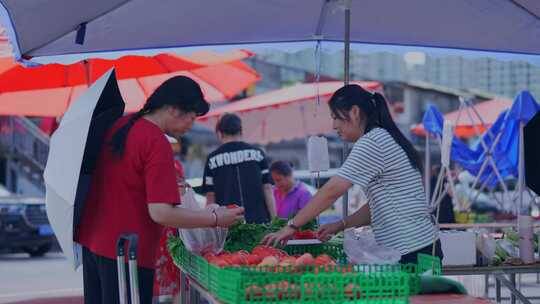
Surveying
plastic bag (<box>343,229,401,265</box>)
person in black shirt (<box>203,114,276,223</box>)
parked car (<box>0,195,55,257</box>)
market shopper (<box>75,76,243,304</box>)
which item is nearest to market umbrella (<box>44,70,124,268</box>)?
market shopper (<box>75,76,243,304</box>)

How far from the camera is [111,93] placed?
12.7 feet

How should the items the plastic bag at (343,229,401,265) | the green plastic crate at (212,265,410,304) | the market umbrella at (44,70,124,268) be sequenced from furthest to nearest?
the market umbrella at (44,70,124,268), the plastic bag at (343,229,401,265), the green plastic crate at (212,265,410,304)

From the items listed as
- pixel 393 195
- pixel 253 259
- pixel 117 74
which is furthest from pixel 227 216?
pixel 117 74

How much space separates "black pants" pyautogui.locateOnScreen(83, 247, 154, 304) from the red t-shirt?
0.04m

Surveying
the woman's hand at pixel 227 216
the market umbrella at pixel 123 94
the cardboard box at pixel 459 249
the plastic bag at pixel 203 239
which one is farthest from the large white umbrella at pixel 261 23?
the market umbrella at pixel 123 94

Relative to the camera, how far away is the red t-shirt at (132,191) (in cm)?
343

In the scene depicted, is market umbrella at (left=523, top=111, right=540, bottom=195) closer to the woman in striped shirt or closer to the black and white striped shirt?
the woman in striped shirt

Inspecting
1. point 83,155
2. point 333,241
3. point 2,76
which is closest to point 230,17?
point 333,241

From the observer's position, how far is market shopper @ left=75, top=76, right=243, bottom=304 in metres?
3.43

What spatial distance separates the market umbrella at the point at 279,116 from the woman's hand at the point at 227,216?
335 inches

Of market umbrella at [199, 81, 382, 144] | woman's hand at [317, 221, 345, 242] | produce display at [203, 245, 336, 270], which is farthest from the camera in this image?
market umbrella at [199, 81, 382, 144]

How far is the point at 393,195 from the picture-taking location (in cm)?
384

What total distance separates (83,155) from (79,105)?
0.40 meters

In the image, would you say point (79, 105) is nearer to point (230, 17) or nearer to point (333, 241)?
point (333, 241)
